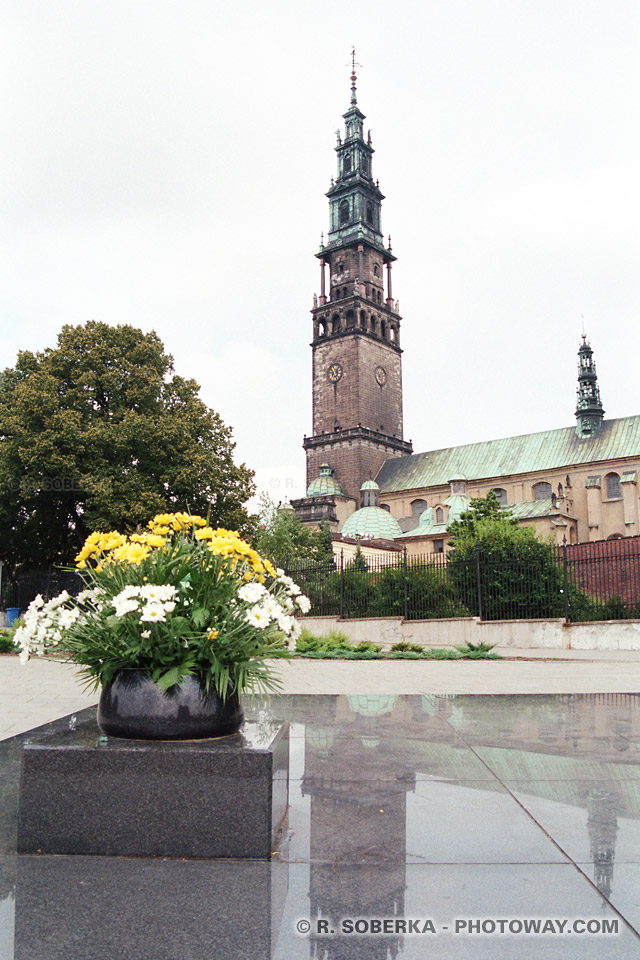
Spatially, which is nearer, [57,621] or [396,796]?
[57,621]

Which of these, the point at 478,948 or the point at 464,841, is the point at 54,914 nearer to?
the point at 478,948

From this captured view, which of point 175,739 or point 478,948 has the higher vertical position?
point 175,739

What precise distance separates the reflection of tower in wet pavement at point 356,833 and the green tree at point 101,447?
25960 millimetres

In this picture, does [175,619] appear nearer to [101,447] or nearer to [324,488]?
[101,447]

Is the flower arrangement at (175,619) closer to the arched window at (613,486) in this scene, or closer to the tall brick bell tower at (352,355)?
the arched window at (613,486)

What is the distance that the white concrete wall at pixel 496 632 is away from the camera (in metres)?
21.5

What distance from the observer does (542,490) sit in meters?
73.3

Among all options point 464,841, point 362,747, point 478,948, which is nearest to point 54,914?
point 478,948

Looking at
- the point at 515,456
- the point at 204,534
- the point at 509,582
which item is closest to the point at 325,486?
the point at 515,456

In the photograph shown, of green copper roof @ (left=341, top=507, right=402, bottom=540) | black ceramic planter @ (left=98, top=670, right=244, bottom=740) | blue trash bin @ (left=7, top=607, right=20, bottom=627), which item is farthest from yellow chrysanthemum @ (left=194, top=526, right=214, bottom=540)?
green copper roof @ (left=341, top=507, right=402, bottom=540)

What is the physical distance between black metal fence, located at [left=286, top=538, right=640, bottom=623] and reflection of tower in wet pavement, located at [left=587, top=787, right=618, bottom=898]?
18.8m

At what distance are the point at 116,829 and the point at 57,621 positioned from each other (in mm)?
1126

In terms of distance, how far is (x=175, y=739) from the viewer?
3686mm

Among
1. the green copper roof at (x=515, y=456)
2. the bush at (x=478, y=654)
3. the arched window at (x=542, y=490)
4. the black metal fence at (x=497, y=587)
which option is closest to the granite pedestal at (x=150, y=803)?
the bush at (x=478, y=654)
